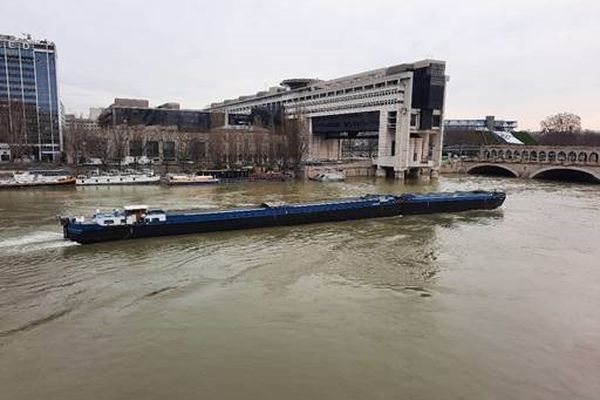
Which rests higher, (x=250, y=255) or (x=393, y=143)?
(x=393, y=143)

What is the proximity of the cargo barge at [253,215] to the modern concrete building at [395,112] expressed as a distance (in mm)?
40514

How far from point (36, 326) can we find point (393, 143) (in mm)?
77082

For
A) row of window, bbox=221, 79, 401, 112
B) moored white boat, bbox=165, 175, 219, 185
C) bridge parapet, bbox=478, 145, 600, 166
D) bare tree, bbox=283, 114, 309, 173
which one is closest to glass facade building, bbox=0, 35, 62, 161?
moored white boat, bbox=165, 175, 219, 185

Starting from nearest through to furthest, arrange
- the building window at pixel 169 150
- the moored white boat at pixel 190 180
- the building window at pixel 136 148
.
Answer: the moored white boat at pixel 190 180, the building window at pixel 136 148, the building window at pixel 169 150

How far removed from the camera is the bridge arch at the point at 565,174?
247 ft

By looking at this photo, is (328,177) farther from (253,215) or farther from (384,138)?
(253,215)

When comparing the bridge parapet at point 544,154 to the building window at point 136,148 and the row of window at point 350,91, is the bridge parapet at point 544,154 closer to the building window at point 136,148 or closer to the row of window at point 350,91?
the row of window at point 350,91

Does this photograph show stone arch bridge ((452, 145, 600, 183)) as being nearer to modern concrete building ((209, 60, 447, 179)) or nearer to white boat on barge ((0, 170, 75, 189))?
modern concrete building ((209, 60, 447, 179))

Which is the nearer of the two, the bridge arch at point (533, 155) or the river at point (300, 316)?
the river at point (300, 316)

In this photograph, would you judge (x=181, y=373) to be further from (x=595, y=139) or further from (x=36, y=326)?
(x=595, y=139)

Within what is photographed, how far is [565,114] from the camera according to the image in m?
148

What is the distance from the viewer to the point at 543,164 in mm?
80500

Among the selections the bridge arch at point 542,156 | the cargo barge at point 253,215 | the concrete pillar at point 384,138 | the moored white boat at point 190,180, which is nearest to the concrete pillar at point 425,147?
the concrete pillar at point 384,138

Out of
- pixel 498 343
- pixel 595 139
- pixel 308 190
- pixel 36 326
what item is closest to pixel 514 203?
pixel 308 190
